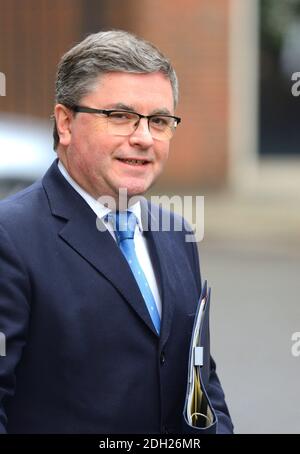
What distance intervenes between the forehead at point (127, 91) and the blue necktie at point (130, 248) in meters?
0.29

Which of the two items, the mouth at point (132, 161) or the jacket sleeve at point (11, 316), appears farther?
the mouth at point (132, 161)

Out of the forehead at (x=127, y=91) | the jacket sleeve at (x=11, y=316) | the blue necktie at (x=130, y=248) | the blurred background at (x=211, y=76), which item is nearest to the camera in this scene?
the jacket sleeve at (x=11, y=316)

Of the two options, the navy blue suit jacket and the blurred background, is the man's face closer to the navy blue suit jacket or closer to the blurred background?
the navy blue suit jacket

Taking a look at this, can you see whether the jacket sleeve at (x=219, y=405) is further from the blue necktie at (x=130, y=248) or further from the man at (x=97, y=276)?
the blue necktie at (x=130, y=248)

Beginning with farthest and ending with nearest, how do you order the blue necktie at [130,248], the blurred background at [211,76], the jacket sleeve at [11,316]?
the blurred background at [211,76] < the blue necktie at [130,248] < the jacket sleeve at [11,316]

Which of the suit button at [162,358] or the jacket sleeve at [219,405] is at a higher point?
the suit button at [162,358]

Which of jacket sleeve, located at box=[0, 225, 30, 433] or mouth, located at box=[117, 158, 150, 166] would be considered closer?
jacket sleeve, located at box=[0, 225, 30, 433]

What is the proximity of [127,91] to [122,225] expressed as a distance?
341 millimetres

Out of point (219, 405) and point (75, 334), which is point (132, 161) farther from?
point (219, 405)

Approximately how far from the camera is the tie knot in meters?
2.62

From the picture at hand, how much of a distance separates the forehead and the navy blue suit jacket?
24 cm

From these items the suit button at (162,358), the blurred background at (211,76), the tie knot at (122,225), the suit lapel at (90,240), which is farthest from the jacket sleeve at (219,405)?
the blurred background at (211,76)

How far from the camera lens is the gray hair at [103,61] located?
2496mm

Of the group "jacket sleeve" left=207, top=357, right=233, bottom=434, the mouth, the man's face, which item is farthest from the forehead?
"jacket sleeve" left=207, top=357, right=233, bottom=434
